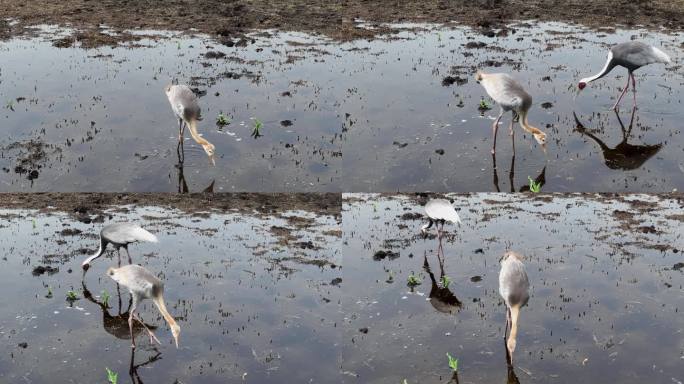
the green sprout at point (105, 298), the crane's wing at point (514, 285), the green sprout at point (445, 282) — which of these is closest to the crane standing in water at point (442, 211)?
the green sprout at point (445, 282)

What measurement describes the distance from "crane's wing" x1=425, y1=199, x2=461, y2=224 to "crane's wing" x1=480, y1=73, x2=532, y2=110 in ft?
6.82

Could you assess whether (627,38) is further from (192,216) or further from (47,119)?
(47,119)

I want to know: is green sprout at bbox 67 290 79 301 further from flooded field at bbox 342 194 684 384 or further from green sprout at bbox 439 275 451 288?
green sprout at bbox 439 275 451 288

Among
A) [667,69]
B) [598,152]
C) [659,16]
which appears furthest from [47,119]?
[659,16]

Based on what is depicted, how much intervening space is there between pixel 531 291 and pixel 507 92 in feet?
11.7

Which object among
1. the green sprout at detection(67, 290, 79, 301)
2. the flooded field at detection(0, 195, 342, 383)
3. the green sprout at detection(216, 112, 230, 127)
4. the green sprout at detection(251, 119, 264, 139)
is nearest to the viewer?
the flooded field at detection(0, 195, 342, 383)

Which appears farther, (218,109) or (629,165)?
(218,109)

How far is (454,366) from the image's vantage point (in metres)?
9.95

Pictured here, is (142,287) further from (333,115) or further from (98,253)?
(333,115)

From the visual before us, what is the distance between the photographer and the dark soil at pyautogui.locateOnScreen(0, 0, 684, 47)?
23641 mm

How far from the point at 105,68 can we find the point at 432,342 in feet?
41.3

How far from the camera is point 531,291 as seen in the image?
→ 12273mm

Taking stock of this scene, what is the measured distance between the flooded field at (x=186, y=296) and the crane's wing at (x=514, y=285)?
2497 mm

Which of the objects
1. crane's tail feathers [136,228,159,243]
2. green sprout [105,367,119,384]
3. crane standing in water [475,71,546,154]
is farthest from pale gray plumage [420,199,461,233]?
green sprout [105,367,119,384]
